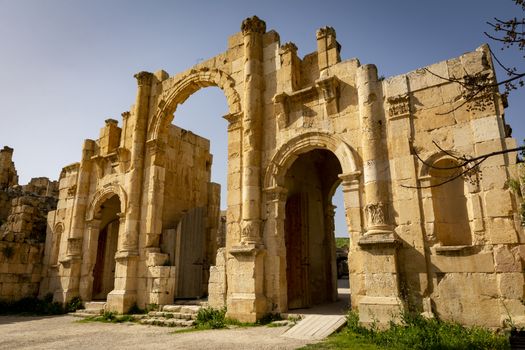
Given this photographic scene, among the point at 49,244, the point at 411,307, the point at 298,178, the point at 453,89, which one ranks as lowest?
the point at 411,307

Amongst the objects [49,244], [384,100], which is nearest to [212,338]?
[384,100]

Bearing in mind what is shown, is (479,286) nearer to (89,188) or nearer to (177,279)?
(177,279)

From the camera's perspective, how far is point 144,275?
35.7 feet

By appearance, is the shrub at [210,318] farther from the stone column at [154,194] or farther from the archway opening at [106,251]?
the archway opening at [106,251]

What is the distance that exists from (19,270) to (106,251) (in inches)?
114

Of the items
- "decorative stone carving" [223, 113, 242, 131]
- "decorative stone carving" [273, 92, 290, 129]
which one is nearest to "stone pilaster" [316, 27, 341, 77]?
"decorative stone carving" [273, 92, 290, 129]

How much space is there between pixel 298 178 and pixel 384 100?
3839 mm

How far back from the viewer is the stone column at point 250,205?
8.28 metres

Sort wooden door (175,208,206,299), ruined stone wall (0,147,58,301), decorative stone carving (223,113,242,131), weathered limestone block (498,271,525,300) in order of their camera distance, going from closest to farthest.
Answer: weathered limestone block (498,271,525,300) → decorative stone carving (223,113,242,131) → wooden door (175,208,206,299) → ruined stone wall (0,147,58,301)

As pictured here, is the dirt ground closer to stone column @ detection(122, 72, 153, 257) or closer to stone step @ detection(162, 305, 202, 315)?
stone step @ detection(162, 305, 202, 315)

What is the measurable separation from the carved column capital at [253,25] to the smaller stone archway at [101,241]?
6.33 m

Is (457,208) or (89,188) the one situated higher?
(89,188)

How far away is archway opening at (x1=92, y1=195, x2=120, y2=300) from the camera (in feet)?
46.0

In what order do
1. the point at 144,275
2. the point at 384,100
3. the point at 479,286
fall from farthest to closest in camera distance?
the point at 144,275
the point at 384,100
the point at 479,286
